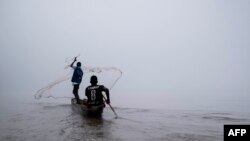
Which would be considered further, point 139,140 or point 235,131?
point 139,140

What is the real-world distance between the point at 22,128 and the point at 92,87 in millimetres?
4463

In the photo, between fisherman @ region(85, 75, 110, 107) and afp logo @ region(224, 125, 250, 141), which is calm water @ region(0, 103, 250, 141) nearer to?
fisherman @ region(85, 75, 110, 107)

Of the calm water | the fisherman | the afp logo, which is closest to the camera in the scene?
the afp logo

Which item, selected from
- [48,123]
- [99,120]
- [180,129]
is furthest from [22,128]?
[180,129]

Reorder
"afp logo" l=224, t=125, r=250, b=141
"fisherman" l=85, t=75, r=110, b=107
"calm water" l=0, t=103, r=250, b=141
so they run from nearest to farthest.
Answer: "afp logo" l=224, t=125, r=250, b=141, "calm water" l=0, t=103, r=250, b=141, "fisherman" l=85, t=75, r=110, b=107

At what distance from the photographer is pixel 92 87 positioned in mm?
17391

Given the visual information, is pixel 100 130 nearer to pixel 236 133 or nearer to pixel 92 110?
pixel 92 110

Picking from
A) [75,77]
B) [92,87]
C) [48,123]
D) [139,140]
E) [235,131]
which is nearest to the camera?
[235,131]

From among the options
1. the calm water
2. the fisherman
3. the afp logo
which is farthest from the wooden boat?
the afp logo

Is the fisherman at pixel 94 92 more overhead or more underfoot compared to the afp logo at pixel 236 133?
more overhead

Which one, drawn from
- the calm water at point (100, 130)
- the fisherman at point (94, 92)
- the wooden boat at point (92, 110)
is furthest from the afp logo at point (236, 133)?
the wooden boat at point (92, 110)

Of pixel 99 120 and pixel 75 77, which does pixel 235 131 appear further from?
pixel 75 77

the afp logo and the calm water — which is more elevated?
the afp logo

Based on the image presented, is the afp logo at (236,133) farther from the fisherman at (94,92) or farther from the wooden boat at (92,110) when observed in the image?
the wooden boat at (92,110)
